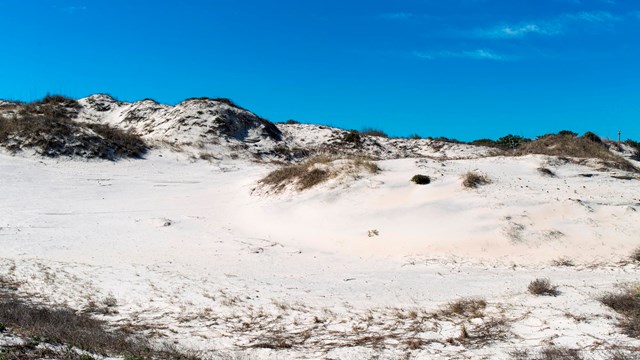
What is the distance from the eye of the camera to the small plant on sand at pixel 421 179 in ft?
48.8

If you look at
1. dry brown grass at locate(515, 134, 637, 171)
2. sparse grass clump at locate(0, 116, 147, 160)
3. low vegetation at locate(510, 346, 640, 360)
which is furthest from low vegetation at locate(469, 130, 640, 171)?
sparse grass clump at locate(0, 116, 147, 160)

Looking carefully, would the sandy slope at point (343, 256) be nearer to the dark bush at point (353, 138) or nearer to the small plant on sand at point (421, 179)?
the small plant on sand at point (421, 179)

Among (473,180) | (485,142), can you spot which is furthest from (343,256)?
(485,142)

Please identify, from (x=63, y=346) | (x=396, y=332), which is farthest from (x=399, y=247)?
(x=63, y=346)

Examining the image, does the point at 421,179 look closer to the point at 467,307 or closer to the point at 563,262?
the point at 563,262

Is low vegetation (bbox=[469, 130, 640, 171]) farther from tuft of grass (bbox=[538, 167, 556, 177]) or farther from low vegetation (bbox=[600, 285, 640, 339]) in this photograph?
low vegetation (bbox=[600, 285, 640, 339])

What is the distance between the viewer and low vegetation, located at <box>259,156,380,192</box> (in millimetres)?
16109

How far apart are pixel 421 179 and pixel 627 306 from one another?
26.5 feet

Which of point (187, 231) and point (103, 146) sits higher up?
point (103, 146)

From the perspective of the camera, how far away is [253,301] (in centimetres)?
852

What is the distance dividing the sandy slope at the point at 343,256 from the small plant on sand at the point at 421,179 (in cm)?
25

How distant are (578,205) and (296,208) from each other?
7.27m

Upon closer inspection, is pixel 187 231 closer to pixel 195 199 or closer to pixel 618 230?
pixel 195 199

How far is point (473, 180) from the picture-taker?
47.3ft
